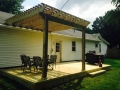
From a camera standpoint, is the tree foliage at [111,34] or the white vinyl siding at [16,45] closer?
the white vinyl siding at [16,45]

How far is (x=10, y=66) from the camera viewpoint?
28.5ft

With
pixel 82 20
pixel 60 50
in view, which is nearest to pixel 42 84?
pixel 82 20

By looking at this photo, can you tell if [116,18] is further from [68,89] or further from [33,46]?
[68,89]

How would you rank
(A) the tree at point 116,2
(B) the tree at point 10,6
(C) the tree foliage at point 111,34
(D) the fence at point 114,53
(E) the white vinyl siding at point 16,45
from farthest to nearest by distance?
(C) the tree foliage at point 111,34, (B) the tree at point 10,6, (D) the fence at point 114,53, (A) the tree at point 116,2, (E) the white vinyl siding at point 16,45

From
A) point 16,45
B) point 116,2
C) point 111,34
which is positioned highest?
point 116,2

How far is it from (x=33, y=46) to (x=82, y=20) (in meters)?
4.88

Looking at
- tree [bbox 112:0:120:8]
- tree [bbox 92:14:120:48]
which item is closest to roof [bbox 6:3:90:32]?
tree [bbox 112:0:120:8]

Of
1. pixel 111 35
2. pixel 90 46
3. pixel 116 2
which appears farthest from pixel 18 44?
pixel 111 35

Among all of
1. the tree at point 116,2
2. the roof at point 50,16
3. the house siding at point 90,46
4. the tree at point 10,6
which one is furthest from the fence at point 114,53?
the tree at point 10,6

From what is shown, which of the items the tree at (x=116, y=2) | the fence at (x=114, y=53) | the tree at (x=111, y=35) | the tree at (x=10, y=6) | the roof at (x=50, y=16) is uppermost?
the tree at (x=10, y=6)

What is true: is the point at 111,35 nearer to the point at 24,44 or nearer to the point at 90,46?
the point at 90,46

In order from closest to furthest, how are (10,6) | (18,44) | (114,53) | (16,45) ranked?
(16,45)
(18,44)
(114,53)
(10,6)

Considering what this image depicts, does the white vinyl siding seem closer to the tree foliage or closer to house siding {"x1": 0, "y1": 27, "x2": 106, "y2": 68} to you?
house siding {"x1": 0, "y1": 27, "x2": 106, "y2": 68}

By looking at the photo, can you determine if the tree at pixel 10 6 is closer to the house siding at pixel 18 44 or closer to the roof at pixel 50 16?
the house siding at pixel 18 44
